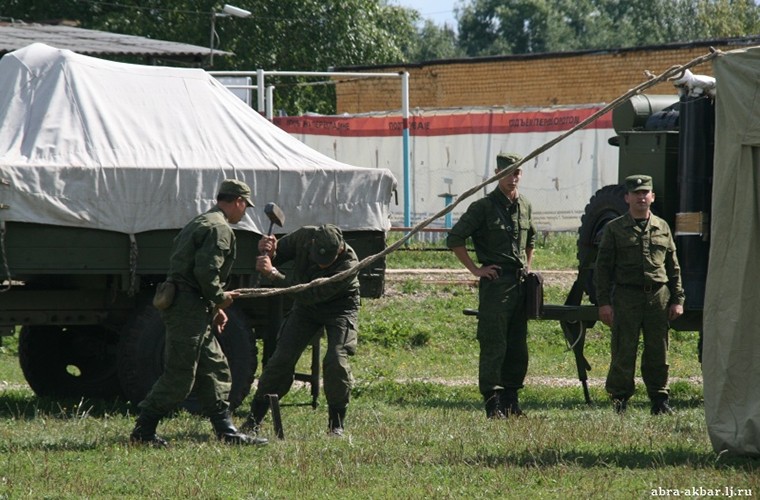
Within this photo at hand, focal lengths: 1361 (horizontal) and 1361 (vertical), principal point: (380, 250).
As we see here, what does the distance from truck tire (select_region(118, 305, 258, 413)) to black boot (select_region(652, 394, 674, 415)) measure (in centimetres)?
310

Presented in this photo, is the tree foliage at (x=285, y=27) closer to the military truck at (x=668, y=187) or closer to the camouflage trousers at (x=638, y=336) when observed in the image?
the military truck at (x=668, y=187)

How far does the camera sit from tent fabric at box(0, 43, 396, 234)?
393 inches

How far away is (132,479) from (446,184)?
1789cm

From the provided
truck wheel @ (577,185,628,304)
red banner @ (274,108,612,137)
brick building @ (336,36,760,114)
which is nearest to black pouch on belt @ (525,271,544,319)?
truck wheel @ (577,185,628,304)

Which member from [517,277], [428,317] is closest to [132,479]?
[517,277]

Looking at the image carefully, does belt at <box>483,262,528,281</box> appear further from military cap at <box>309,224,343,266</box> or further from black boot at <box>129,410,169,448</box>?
black boot at <box>129,410,169,448</box>

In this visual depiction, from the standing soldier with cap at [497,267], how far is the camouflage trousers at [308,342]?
1.17 metres

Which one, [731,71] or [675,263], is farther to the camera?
[675,263]

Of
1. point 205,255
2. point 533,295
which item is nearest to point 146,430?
point 205,255

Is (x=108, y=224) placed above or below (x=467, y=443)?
above

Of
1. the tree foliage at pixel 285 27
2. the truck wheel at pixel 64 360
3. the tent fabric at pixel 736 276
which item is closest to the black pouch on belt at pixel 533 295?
the tent fabric at pixel 736 276

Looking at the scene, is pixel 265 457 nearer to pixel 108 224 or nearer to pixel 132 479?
pixel 132 479

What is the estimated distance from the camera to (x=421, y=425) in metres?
9.77

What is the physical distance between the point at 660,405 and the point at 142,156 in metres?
4.43
